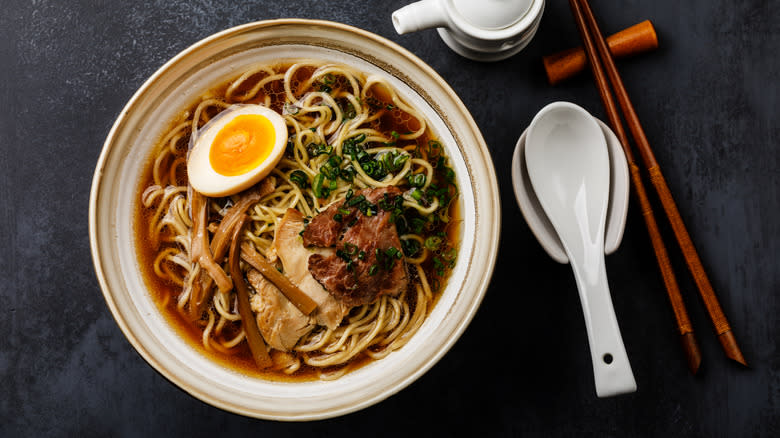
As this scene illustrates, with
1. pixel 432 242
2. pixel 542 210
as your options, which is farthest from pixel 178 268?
pixel 542 210

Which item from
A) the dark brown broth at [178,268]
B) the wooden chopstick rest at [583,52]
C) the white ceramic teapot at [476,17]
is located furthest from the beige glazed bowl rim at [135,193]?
the wooden chopstick rest at [583,52]

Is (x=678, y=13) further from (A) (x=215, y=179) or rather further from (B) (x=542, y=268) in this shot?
(A) (x=215, y=179)

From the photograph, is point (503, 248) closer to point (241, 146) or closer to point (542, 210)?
point (542, 210)

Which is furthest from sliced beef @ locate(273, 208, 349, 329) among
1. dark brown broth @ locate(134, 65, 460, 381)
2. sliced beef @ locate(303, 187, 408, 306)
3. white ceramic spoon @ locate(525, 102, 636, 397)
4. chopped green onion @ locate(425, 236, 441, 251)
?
white ceramic spoon @ locate(525, 102, 636, 397)

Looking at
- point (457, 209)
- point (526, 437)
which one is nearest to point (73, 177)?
point (457, 209)

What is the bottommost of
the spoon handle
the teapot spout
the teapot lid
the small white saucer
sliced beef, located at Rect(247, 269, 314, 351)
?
the spoon handle

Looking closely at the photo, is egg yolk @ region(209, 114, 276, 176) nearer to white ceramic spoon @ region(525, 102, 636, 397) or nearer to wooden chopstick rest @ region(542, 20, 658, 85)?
white ceramic spoon @ region(525, 102, 636, 397)
